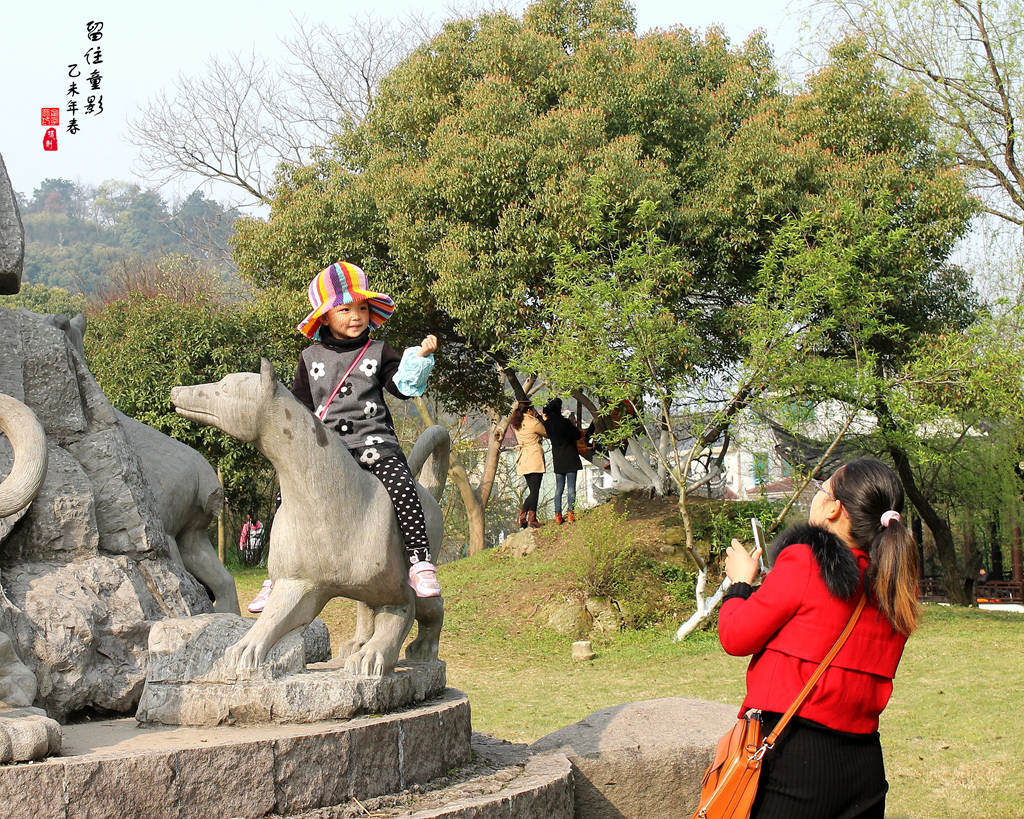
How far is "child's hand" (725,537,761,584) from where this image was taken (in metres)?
3.13

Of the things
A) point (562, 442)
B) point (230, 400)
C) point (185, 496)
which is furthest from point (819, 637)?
point (562, 442)

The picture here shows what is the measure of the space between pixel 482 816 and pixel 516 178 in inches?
427

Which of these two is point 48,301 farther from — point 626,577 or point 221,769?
point 221,769

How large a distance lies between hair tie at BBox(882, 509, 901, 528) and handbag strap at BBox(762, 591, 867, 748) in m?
0.26

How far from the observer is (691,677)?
10344mm

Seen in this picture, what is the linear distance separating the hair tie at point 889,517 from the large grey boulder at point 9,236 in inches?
159

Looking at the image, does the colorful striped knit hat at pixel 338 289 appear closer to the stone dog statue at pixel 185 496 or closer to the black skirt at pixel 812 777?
the stone dog statue at pixel 185 496

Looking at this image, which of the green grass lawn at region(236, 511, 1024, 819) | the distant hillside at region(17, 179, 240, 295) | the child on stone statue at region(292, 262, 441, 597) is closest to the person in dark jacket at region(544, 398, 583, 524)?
the green grass lawn at region(236, 511, 1024, 819)

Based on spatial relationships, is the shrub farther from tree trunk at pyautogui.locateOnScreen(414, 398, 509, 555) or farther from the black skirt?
the black skirt

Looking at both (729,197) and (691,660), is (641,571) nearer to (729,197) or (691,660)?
(691,660)

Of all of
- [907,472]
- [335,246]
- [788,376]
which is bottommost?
[907,472]

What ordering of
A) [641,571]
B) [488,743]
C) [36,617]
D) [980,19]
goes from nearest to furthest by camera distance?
1. [36,617]
2. [488,743]
3. [641,571]
4. [980,19]

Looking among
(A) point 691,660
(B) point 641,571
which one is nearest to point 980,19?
(B) point 641,571

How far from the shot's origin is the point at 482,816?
3.62m
